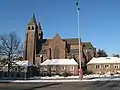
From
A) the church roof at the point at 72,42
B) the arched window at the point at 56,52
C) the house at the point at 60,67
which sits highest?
the church roof at the point at 72,42

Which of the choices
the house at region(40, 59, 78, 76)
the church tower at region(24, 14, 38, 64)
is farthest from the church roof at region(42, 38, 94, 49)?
the house at region(40, 59, 78, 76)

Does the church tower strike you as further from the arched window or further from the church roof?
the arched window

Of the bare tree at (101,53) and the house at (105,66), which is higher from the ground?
the bare tree at (101,53)

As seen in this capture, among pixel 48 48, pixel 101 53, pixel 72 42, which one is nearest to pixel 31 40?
pixel 48 48

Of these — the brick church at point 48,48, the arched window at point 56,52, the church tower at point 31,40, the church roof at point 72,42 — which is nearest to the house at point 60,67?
the brick church at point 48,48

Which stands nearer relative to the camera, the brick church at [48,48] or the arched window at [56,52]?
the arched window at [56,52]

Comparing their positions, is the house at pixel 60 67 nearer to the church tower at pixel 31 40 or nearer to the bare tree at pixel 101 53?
the church tower at pixel 31 40

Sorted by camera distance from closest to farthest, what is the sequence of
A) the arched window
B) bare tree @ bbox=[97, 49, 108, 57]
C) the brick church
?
the arched window → the brick church → bare tree @ bbox=[97, 49, 108, 57]

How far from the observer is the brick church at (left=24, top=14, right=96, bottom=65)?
4700 inches

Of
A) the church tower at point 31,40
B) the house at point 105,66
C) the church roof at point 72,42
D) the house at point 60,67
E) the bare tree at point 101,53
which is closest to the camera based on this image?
the house at point 60,67

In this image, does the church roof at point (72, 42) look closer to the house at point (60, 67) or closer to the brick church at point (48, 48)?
the brick church at point (48, 48)

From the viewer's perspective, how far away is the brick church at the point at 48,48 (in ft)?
392

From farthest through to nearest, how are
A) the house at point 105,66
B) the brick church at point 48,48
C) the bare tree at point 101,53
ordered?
the bare tree at point 101,53 < the brick church at point 48,48 < the house at point 105,66

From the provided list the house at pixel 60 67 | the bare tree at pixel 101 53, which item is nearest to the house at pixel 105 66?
the house at pixel 60 67
